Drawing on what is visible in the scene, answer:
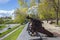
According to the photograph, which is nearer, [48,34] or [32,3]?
[48,34]

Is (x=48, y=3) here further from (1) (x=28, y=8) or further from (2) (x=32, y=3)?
(1) (x=28, y=8)

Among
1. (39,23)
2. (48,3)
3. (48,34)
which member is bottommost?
(48,34)

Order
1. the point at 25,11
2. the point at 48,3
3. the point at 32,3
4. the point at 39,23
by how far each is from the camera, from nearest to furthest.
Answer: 1. the point at 39,23
2. the point at 48,3
3. the point at 32,3
4. the point at 25,11

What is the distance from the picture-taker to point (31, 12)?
42.3m

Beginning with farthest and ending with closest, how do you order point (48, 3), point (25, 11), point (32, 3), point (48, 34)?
point (25, 11) → point (32, 3) → point (48, 3) → point (48, 34)

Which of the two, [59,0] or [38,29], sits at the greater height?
[59,0]

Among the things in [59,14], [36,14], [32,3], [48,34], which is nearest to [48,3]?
[59,14]

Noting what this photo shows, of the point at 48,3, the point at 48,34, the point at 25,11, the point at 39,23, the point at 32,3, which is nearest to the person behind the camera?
the point at 39,23

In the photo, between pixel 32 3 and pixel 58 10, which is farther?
pixel 32 3

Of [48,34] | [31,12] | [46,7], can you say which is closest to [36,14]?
[31,12]

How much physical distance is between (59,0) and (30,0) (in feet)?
25.1

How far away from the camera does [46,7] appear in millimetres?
32812

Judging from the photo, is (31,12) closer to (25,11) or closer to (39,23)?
(25,11)

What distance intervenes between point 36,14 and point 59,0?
9541 mm
